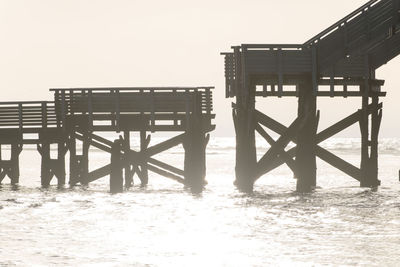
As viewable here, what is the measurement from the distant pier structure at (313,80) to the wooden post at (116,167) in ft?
13.0

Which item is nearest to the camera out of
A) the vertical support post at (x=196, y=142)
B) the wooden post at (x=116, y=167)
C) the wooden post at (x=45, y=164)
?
the wooden post at (x=116, y=167)

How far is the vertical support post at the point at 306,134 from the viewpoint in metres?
26.9

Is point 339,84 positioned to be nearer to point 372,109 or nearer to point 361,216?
point 372,109

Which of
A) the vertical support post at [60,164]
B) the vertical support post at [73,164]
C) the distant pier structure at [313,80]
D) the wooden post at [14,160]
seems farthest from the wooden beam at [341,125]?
the wooden post at [14,160]

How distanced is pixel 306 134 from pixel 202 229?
916 centimetres

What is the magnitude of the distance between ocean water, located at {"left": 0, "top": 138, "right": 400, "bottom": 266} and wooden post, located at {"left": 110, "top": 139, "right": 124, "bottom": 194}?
0.95m

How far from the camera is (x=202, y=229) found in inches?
733

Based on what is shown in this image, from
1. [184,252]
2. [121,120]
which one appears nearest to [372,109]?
[121,120]

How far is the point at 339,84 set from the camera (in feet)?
88.6

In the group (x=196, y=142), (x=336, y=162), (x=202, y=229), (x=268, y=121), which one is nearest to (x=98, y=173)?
(x=196, y=142)

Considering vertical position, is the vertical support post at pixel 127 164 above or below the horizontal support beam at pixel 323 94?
below

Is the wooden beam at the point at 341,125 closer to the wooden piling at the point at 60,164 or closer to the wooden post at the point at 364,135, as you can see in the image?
the wooden post at the point at 364,135

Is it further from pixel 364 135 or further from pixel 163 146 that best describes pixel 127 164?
pixel 364 135

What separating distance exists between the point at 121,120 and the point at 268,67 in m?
5.95
